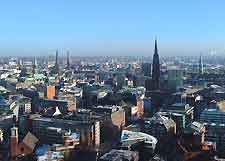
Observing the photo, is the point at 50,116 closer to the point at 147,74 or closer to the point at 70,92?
the point at 70,92

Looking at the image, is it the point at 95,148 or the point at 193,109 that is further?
the point at 193,109

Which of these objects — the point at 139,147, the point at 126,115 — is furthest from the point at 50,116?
the point at 139,147

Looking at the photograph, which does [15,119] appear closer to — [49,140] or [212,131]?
[49,140]

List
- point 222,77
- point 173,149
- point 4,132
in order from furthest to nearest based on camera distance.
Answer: point 222,77 < point 4,132 < point 173,149

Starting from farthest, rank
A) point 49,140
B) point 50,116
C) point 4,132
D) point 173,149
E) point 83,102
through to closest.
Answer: point 83,102
point 50,116
point 4,132
point 49,140
point 173,149

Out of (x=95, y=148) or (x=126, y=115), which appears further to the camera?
(x=126, y=115)

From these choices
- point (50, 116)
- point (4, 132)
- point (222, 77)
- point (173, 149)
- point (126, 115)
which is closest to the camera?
point (173, 149)

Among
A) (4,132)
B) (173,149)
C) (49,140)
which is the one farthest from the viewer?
(4,132)

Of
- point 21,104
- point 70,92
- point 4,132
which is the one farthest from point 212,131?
point 70,92
